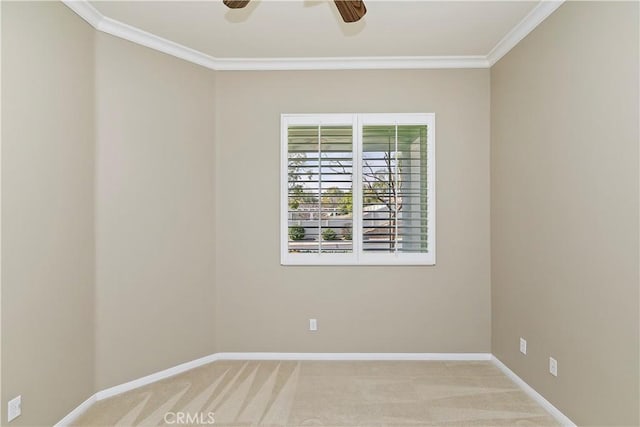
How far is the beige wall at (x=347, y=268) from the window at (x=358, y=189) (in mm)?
106

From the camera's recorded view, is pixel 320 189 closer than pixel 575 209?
No

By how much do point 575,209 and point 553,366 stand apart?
3.69 ft

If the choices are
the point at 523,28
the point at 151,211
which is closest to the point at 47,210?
the point at 151,211

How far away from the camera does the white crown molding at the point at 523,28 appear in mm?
2641

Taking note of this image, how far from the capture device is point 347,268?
12.2 feet

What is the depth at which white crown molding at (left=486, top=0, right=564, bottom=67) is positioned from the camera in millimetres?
2641

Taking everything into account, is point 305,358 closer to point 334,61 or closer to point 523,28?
point 334,61

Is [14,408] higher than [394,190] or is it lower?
lower

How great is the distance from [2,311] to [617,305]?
339 centimetres

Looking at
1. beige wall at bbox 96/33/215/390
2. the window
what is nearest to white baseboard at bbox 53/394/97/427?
beige wall at bbox 96/33/215/390

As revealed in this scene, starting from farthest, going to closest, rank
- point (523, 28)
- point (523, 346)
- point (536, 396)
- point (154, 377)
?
point (154, 377) < point (523, 346) < point (523, 28) < point (536, 396)

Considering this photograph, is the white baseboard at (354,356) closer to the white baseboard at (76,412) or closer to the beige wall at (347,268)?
the beige wall at (347,268)

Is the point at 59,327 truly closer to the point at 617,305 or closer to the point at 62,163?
the point at 62,163

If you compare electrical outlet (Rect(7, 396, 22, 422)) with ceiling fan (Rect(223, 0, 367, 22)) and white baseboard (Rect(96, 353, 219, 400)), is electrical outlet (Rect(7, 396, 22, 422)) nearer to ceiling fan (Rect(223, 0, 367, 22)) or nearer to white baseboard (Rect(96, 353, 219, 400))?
white baseboard (Rect(96, 353, 219, 400))
